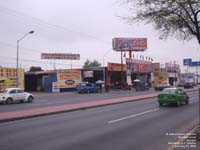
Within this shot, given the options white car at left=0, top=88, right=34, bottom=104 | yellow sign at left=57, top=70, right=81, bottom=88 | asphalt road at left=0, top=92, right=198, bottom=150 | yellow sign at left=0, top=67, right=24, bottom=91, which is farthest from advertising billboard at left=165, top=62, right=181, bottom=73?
asphalt road at left=0, top=92, right=198, bottom=150

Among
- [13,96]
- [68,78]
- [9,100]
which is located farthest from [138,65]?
[9,100]

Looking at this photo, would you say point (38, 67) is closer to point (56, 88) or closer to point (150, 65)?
point (150, 65)

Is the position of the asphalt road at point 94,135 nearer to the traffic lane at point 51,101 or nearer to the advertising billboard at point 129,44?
the traffic lane at point 51,101

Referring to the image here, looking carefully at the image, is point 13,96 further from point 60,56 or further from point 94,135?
point 60,56

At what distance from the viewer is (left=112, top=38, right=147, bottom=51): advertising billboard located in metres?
89.2

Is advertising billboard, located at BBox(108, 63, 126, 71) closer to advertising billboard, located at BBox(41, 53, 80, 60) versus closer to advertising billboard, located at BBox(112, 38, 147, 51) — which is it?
advertising billboard, located at BBox(112, 38, 147, 51)

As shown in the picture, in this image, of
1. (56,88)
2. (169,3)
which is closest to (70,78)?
(56,88)

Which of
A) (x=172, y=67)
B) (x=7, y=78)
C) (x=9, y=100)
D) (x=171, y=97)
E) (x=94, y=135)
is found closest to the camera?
(x=94, y=135)

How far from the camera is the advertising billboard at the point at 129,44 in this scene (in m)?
89.2

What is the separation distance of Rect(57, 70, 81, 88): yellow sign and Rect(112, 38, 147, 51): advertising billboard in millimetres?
22003

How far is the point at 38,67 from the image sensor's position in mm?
136500

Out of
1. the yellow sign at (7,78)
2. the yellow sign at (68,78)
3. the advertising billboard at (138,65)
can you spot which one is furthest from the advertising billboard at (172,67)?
the yellow sign at (7,78)

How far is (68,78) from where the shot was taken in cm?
6781

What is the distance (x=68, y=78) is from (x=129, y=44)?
2907 cm
